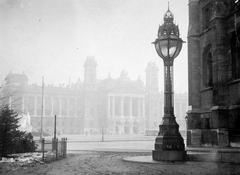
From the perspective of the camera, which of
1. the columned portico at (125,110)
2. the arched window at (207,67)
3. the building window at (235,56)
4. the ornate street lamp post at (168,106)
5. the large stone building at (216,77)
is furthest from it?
the columned portico at (125,110)

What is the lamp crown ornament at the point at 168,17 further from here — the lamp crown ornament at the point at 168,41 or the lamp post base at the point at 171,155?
the lamp post base at the point at 171,155

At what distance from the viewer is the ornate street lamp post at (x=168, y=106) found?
470 inches

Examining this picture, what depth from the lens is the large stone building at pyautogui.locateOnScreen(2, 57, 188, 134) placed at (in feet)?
348

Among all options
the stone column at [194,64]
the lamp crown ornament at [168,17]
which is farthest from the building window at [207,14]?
the lamp crown ornament at [168,17]

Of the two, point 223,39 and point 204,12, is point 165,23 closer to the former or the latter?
point 223,39

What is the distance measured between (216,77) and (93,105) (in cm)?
9488

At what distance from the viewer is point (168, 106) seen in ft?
40.6

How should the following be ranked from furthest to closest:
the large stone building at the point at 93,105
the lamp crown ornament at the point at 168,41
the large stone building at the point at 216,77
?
the large stone building at the point at 93,105, the large stone building at the point at 216,77, the lamp crown ornament at the point at 168,41

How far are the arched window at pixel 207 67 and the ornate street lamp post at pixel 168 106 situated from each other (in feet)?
15.9

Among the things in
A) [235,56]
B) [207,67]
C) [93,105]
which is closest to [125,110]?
[93,105]

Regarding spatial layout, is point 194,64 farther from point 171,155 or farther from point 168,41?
point 171,155

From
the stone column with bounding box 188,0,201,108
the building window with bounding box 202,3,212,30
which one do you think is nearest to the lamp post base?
the stone column with bounding box 188,0,201,108

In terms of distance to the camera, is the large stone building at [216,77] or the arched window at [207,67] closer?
the large stone building at [216,77]

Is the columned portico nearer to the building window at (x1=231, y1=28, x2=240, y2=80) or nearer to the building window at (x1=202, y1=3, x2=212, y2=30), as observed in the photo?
the building window at (x1=202, y1=3, x2=212, y2=30)
